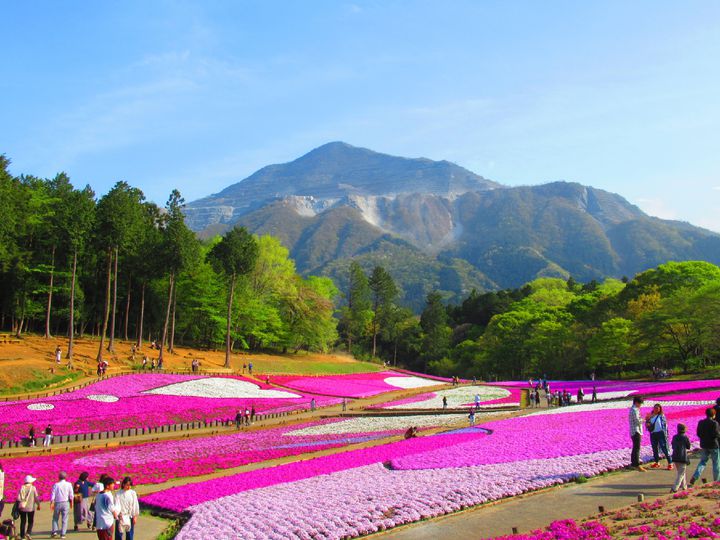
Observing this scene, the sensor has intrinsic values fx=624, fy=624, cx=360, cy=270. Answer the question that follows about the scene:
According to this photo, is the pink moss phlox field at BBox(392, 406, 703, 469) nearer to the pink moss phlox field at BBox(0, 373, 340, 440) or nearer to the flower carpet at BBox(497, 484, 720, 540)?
the flower carpet at BBox(497, 484, 720, 540)

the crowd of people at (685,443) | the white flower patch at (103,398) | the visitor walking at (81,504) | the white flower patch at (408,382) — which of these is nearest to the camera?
the crowd of people at (685,443)

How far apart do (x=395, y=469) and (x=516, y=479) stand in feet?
18.0

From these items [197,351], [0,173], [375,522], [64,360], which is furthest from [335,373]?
[375,522]

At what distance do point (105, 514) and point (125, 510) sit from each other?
46 cm

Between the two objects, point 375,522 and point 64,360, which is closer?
point 375,522

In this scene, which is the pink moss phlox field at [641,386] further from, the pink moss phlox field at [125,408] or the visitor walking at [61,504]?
the visitor walking at [61,504]

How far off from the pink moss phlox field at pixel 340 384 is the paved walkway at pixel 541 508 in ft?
141

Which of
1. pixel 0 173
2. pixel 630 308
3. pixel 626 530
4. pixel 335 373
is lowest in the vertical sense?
pixel 335 373

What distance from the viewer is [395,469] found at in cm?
2266

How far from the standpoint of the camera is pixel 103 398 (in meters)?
44.2

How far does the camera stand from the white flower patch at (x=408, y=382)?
242ft

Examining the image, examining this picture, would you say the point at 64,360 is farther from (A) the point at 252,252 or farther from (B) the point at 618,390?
(B) the point at 618,390

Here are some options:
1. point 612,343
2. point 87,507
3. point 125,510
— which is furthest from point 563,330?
point 125,510

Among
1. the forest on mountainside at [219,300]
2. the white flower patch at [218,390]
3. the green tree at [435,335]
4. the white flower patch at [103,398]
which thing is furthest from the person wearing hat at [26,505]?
the green tree at [435,335]
